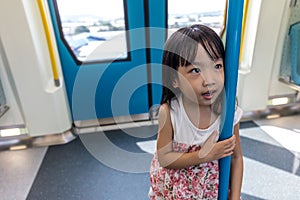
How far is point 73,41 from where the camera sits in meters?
1.95

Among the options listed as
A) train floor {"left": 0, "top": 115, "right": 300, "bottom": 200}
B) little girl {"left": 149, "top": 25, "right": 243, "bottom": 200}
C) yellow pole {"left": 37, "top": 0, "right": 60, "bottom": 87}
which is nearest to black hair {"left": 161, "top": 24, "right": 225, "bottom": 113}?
little girl {"left": 149, "top": 25, "right": 243, "bottom": 200}

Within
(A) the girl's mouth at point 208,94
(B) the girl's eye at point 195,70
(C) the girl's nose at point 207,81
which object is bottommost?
(A) the girl's mouth at point 208,94

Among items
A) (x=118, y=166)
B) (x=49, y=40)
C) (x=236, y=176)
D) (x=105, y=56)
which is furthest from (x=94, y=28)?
(x=236, y=176)

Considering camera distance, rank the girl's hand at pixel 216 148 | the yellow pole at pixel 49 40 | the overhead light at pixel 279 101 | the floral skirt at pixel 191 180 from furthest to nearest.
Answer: the overhead light at pixel 279 101
the yellow pole at pixel 49 40
the floral skirt at pixel 191 180
the girl's hand at pixel 216 148

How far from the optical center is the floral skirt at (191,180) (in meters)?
0.70

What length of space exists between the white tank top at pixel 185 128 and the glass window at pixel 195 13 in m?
1.42

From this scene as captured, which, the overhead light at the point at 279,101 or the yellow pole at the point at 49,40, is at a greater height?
the yellow pole at the point at 49,40

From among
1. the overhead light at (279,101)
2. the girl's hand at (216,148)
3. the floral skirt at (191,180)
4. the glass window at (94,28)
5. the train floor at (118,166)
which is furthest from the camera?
the overhead light at (279,101)

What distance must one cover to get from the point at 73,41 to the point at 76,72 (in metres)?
0.25

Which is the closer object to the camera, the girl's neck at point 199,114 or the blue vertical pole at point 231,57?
the blue vertical pole at point 231,57

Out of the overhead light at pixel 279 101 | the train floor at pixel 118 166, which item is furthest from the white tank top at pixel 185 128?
the overhead light at pixel 279 101

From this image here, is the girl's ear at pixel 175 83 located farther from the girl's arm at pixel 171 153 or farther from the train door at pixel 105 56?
the train door at pixel 105 56

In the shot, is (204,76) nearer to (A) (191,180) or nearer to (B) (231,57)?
(B) (231,57)

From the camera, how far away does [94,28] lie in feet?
6.37
